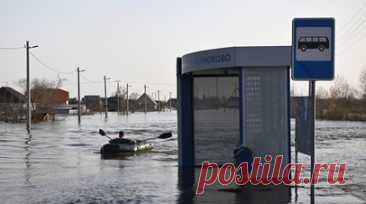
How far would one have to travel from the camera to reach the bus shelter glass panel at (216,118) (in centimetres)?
1612

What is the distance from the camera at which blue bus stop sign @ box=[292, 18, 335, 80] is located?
280 inches

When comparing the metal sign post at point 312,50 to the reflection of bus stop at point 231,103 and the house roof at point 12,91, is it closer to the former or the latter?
the reflection of bus stop at point 231,103

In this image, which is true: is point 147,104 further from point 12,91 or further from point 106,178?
point 106,178

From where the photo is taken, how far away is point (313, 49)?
7.16m

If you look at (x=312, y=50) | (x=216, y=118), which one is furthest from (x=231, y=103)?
(x=312, y=50)

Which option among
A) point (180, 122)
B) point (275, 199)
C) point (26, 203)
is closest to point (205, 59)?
point (180, 122)

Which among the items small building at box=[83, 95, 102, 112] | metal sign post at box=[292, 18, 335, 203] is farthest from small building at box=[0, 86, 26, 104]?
metal sign post at box=[292, 18, 335, 203]

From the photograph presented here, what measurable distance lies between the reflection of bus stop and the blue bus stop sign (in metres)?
5.42

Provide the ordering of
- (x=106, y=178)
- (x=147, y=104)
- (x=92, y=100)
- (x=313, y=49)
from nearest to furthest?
(x=313, y=49)
(x=106, y=178)
(x=92, y=100)
(x=147, y=104)

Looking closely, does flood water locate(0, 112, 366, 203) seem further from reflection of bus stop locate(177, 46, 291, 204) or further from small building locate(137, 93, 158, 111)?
small building locate(137, 93, 158, 111)

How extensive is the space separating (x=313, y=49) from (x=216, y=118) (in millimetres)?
9421

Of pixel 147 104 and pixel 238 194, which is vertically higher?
pixel 147 104

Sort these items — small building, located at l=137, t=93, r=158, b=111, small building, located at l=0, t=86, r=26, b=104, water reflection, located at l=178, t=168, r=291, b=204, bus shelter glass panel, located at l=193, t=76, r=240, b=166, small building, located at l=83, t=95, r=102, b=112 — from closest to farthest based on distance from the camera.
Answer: water reflection, located at l=178, t=168, r=291, b=204, bus shelter glass panel, located at l=193, t=76, r=240, b=166, small building, located at l=0, t=86, r=26, b=104, small building, located at l=83, t=95, r=102, b=112, small building, located at l=137, t=93, r=158, b=111

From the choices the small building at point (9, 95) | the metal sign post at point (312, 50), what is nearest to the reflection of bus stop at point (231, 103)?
the metal sign post at point (312, 50)
